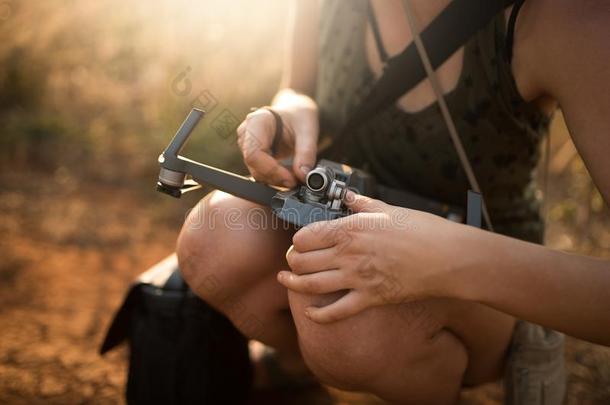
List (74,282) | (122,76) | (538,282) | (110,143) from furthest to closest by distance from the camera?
(122,76), (110,143), (74,282), (538,282)

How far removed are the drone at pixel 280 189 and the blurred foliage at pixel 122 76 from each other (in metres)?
1.27

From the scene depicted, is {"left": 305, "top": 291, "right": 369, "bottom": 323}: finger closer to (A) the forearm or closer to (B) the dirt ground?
(A) the forearm

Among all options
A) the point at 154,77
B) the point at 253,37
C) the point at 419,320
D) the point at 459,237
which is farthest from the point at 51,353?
the point at 253,37

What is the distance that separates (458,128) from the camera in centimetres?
91

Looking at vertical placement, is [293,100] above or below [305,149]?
above

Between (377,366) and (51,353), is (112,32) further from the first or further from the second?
(377,366)

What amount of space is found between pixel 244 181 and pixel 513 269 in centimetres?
42

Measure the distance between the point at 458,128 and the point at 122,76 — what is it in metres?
1.94

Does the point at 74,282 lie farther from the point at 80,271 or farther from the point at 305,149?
the point at 305,149

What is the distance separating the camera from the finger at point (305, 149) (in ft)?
2.83

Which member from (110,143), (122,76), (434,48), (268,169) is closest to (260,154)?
(268,169)

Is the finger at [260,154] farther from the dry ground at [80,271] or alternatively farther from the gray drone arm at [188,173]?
the dry ground at [80,271]

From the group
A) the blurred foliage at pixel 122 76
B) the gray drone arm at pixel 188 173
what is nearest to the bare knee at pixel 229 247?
the gray drone arm at pixel 188 173

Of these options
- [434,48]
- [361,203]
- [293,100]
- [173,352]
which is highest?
[434,48]
